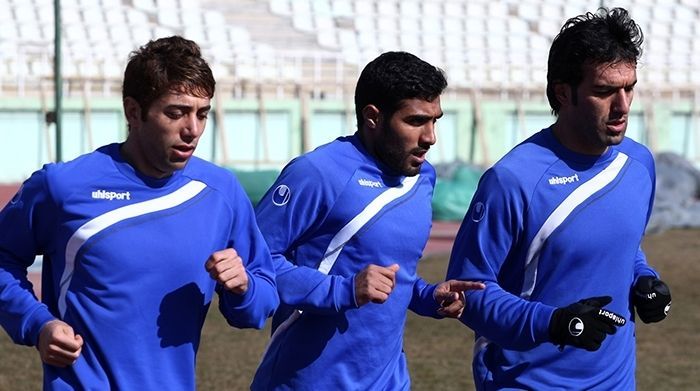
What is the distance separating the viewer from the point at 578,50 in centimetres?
488

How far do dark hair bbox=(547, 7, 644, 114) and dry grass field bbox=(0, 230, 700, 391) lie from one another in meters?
5.18

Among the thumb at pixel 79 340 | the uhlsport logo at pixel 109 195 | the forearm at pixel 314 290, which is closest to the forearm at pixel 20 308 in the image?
the thumb at pixel 79 340

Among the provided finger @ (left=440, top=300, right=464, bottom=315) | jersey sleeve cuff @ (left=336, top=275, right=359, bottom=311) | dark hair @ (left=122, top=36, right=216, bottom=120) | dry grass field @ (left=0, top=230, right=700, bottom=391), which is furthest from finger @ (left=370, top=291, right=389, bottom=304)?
dry grass field @ (left=0, top=230, right=700, bottom=391)

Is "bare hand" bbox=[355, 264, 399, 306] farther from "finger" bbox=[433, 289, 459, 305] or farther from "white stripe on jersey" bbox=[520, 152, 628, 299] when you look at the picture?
"white stripe on jersey" bbox=[520, 152, 628, 299]

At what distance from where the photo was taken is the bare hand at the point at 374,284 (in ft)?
15.5

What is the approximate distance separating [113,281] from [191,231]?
0.27 metres

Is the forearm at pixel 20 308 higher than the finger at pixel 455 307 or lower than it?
higher

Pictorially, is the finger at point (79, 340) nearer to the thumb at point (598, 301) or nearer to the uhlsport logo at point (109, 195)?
the uhlsport logo at point (109, 195)

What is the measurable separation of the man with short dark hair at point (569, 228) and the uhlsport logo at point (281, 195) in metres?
0.59

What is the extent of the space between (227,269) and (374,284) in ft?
2.38

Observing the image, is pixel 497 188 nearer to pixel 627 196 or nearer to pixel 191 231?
pixel 627 196

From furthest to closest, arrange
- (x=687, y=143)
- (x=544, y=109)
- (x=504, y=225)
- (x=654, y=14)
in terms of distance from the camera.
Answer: (x=654, y=14) < (x=687, y=143) < (x=544, y=109) < (x=504, y=225)

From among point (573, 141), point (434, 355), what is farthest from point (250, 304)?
point (434, 355)

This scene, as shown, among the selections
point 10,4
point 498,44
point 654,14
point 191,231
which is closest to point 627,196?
point 191,231
